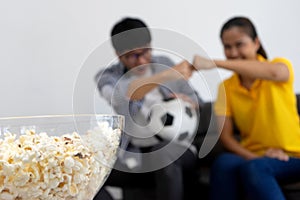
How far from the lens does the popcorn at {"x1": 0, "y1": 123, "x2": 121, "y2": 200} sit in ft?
1.47

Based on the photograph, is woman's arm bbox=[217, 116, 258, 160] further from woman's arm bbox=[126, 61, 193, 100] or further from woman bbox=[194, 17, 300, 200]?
woman's arm bbox=[126, 61, 193, 100]

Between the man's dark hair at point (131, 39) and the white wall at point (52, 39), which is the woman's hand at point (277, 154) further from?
the man's dark hair at point (131, 39)

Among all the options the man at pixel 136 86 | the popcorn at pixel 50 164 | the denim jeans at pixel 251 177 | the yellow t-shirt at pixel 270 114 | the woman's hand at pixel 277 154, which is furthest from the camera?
the yellow t-shirt at pixel 270 114

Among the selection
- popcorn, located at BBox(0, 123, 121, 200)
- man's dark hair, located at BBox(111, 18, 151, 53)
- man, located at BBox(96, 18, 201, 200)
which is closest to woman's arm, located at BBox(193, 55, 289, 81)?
man, located at BBox(96, 18, 201, 200)

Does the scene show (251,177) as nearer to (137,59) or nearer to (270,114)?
(270,114)

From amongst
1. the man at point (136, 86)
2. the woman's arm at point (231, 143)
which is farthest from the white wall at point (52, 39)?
the man at point (136, 86)

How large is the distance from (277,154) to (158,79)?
115 centimetres

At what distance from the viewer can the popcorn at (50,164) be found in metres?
0.45

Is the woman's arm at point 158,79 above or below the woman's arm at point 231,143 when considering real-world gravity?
above

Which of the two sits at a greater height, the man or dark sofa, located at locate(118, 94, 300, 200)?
the man

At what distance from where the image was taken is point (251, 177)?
4.99 feet

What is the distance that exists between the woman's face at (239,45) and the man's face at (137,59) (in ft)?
3.82

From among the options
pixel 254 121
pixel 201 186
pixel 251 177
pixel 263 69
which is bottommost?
pixel 201 186

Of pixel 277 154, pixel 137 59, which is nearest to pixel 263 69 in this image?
pixel 277 154
